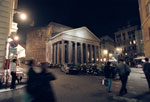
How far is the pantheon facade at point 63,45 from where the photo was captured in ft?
136

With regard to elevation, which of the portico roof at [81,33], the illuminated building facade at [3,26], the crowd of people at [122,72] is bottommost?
the crowd of people at [122,72]

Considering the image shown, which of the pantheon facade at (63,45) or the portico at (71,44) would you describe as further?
the pantheon facade at (63,45)

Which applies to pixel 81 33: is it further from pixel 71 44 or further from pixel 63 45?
pixel 63 45

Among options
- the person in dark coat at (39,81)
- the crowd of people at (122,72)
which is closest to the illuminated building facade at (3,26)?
the person in dark coat at (39,81)

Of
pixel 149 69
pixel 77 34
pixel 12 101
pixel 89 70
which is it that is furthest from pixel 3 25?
pixel 77 34

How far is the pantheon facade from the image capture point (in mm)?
41438

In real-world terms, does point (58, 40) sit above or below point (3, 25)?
above

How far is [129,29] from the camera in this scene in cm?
5359

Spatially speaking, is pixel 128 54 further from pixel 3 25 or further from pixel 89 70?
pixel 3 25

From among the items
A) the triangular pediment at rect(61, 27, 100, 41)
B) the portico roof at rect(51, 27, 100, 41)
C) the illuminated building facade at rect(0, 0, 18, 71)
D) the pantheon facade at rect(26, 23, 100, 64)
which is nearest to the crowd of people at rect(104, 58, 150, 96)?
the illuminated building facade at rect(0, 0, 18, 71)

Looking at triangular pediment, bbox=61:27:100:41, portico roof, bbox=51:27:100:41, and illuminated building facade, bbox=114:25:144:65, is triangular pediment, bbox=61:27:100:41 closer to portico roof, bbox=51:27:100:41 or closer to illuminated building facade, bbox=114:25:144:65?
portico roof, bbox=51:27:100:41

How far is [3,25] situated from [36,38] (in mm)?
61110

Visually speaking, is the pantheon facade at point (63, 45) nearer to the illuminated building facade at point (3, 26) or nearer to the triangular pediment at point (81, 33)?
the triangular pediment at point (81, 33)

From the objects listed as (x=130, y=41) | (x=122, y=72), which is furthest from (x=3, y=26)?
(x=130, y=41)
